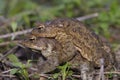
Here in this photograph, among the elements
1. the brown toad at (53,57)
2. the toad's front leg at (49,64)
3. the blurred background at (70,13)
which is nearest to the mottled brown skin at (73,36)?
the brown toad at (53,57)

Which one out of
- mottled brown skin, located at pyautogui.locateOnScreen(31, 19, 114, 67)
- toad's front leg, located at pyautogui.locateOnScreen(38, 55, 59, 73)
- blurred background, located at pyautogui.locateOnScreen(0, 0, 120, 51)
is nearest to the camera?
toad's front leg, located at pyautogui.locateOnScreen(38, 55, 59, 73)

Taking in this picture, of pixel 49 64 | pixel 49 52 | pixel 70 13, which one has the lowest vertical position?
pixel 49 64

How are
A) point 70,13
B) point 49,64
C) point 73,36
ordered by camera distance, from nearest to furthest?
point 49,64
point 73,36
point 70,13

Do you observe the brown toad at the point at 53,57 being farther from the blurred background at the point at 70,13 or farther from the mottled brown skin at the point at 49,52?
the blurred background at the point at 70,13

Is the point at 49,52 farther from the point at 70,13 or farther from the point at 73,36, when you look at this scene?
the point at 70,13

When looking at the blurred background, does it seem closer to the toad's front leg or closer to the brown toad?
the brown toad

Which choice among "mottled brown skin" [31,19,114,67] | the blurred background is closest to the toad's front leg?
"mottled brown skin" [31,19,114,67]

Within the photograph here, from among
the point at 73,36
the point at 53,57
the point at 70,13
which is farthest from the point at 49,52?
the point at 70,13
